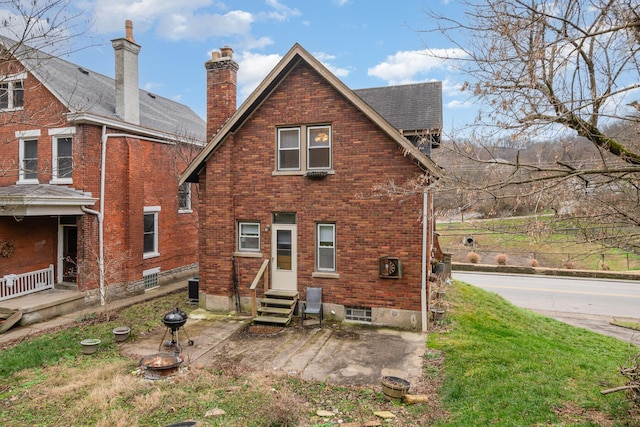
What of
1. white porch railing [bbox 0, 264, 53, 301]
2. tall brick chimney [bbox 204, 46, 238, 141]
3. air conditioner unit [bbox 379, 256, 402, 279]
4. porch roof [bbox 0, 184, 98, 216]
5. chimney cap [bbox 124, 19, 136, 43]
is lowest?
white porch railing [bbox 0, 264, 53, 301]

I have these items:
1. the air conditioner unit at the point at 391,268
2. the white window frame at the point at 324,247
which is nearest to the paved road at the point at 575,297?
the air conditioner unit at the point at 391,268

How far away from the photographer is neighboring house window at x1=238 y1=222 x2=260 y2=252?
11.7 meters

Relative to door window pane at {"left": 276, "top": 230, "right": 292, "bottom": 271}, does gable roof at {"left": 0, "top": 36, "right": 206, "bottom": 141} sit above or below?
above

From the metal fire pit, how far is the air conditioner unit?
560 centimetres

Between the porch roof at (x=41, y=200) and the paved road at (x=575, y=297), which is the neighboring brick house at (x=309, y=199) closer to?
the porch roof at (x=41, y=200)

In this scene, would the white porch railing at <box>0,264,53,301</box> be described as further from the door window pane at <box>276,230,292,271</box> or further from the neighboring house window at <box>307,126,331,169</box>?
the neighboring house window at <box>307,126,331,169</box>

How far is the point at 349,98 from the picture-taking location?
406 inches

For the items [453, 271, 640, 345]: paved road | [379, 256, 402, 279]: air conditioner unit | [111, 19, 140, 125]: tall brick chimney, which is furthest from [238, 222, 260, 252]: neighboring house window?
[453, 271, 640, 345]: paved road

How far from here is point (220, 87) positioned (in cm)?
1197

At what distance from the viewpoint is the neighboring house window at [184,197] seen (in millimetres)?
17438

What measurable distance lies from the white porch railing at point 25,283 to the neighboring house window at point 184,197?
566 centimetres

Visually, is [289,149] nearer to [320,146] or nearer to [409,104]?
[320,146]

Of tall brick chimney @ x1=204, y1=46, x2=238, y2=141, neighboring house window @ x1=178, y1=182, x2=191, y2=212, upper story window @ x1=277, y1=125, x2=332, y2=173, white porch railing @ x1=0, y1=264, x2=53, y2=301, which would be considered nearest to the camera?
upper story window @ x1=277, y1=125, x2=332, y2=173

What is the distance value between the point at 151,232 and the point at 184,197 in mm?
2718
